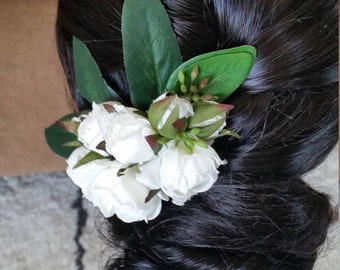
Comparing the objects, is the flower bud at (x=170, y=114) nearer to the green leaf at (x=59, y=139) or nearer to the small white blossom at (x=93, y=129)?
the small white blossom at (x=93, y=129)

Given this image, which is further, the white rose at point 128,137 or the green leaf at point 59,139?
the green leaf at point 59,139

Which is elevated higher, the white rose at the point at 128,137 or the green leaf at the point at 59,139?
the white rose at the point at 128,137

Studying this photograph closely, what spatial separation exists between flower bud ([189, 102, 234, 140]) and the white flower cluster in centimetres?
1

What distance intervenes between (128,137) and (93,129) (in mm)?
55

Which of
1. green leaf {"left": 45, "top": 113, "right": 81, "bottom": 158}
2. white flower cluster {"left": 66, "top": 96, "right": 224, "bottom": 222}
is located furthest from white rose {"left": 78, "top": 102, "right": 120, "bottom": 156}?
green leaf {"left": 45, "top": 113, "right": 81, "bottom": 158}

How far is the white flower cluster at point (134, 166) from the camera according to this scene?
22.4 inches

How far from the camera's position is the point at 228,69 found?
23.6 inches

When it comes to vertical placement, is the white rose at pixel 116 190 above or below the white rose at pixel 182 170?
below

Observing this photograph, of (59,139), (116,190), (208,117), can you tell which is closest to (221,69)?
(208,117)

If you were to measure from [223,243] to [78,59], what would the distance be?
265 mm

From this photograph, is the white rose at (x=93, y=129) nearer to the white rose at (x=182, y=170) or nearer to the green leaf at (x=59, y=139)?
the white rose at (x=182, y=170)

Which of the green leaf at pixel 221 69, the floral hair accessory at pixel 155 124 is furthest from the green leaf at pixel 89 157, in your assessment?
the green leaf at pixel 221 69

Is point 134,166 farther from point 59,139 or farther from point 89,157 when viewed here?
point 59,139

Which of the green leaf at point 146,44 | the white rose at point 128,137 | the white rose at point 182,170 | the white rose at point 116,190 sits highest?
the green leaf at point 146,44
